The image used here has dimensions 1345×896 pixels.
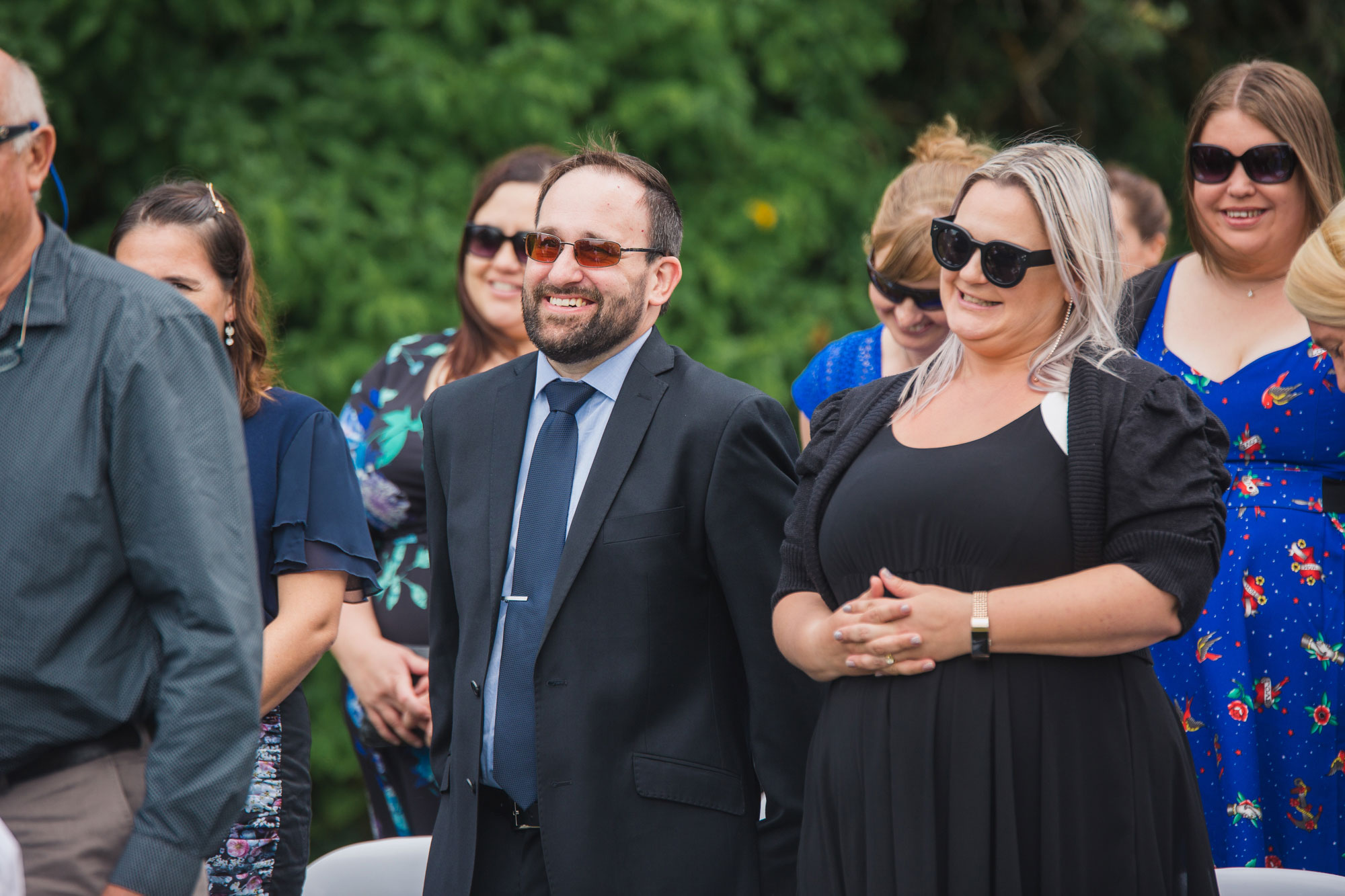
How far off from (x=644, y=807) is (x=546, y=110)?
13.6ft

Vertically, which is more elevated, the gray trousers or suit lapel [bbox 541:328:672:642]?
suit lapel [bbox 541:328:672:642]

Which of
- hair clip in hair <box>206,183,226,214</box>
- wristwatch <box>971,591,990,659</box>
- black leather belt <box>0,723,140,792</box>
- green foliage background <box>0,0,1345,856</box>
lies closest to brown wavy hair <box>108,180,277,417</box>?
hair clip in hair <box>206,183,226,214</box>

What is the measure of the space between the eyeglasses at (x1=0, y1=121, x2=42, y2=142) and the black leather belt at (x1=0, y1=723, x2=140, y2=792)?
879 mm

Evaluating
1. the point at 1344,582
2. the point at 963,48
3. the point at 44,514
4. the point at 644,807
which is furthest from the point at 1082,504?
the point at 963,48

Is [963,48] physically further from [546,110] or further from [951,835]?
[951,835]

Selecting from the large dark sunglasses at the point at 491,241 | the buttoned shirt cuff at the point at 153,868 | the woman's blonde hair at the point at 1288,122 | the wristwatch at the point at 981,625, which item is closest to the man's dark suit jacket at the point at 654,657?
the wristwatch at the point at 981,625

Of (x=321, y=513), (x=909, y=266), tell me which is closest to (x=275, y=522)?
(x=321, y=513)

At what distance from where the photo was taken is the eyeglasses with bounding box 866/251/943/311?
3479 mm

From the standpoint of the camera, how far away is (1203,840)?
2408 millimetres

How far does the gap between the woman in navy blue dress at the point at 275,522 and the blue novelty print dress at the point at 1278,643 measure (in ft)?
6.58

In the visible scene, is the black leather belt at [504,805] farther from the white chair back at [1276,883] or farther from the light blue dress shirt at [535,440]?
the white chair back at [1276,883]

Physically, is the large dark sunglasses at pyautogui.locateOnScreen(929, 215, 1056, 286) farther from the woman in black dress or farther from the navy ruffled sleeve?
the navy ruffled sleeve

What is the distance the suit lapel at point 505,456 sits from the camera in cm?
278

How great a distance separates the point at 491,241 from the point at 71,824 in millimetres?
2497
